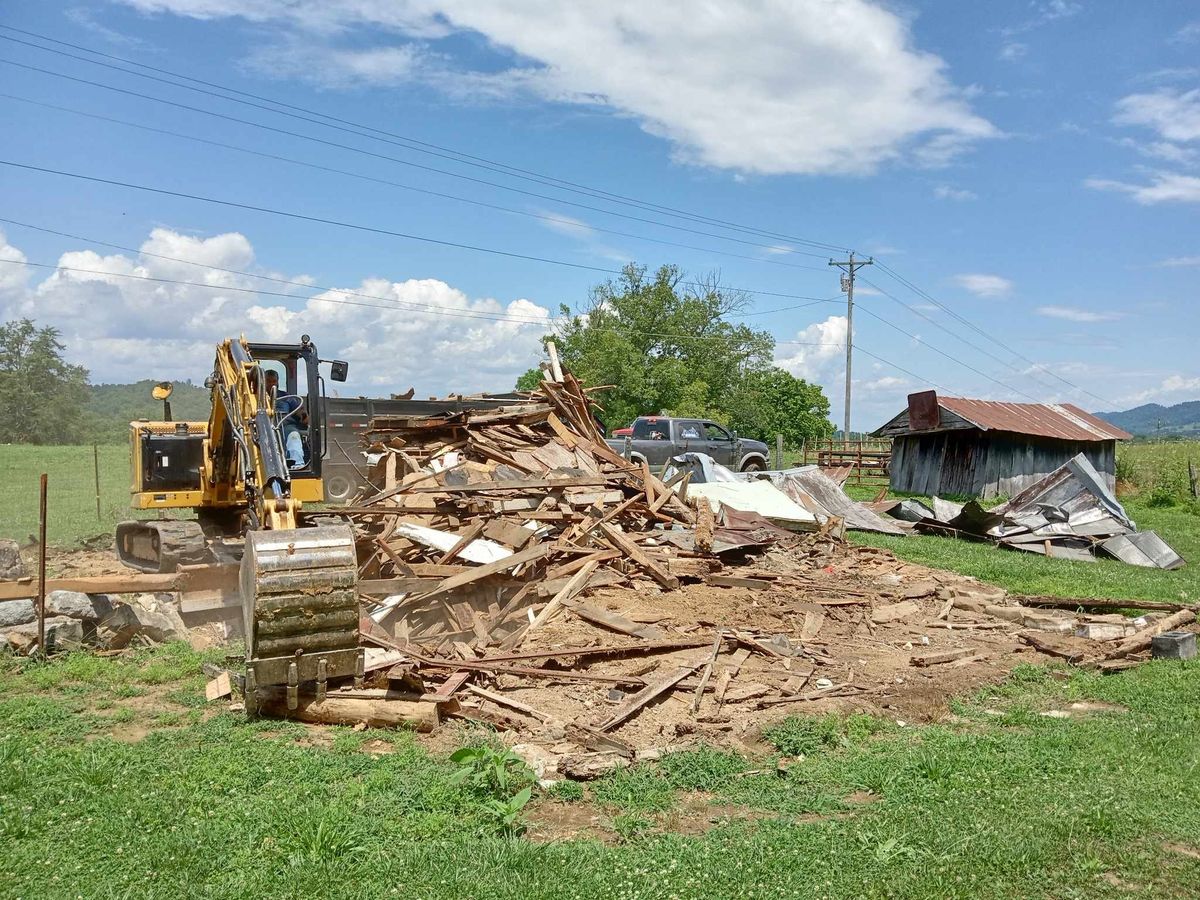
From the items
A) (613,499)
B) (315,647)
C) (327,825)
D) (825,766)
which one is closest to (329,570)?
(315,647)

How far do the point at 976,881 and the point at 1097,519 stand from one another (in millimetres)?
15717

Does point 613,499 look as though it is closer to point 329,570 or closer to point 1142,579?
point 329,570

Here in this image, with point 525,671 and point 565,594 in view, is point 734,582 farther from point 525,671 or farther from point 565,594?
point 525,671

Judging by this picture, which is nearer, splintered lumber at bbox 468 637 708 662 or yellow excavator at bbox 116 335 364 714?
yellow excavator at bbox 116 335 364 714

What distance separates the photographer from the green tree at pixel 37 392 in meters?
55.3

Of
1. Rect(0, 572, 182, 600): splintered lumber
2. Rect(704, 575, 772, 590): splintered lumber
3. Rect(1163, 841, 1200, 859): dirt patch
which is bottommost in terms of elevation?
Rect(1163, 841, 1200, 859): dirt patch

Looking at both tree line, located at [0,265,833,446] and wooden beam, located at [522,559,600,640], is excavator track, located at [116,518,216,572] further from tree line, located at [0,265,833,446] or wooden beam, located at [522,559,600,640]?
tree line, located at [0,265,833,446]

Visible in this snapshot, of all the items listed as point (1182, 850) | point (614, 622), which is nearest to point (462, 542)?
point (614, 622)

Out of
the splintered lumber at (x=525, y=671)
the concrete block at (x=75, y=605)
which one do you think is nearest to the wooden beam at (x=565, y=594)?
the splintered lumber at (x=525, y=671)

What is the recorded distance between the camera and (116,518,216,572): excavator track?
1136 cm

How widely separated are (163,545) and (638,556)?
6100mm

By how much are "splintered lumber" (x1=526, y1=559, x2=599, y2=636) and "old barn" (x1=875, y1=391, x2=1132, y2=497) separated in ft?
70.1

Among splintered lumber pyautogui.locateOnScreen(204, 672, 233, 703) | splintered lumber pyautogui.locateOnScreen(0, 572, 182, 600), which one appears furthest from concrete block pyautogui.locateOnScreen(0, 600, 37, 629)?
splintered lumber pyautogui.locateOnScreen(204, 672, 233, 703)

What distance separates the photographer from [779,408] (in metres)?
58.6
